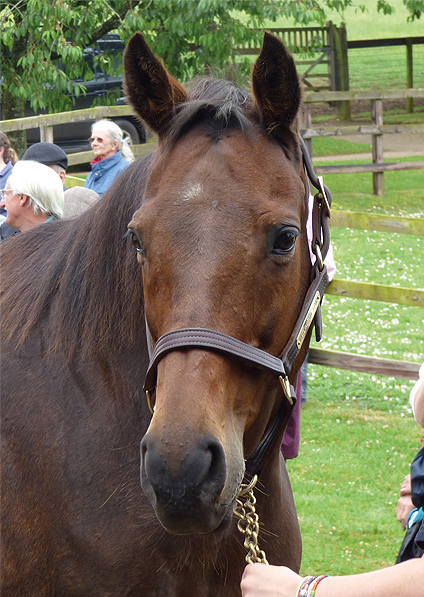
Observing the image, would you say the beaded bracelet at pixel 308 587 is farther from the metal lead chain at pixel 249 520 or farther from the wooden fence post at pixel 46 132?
the wooden fence post at pixel 46 132

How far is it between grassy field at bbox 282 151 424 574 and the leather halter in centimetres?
253

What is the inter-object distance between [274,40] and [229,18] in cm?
832

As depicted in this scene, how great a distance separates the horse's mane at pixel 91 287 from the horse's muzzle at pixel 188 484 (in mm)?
627

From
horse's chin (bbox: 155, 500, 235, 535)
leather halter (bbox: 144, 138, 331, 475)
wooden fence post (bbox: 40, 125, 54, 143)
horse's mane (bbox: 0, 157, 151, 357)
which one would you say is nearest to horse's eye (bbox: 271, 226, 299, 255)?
leather halter (bbox: 144, 138, 331, 475)

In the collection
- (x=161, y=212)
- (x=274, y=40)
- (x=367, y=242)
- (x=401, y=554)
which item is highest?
(x=274, y=40)

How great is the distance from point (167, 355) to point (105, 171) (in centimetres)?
493

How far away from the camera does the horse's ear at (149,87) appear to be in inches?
82.2

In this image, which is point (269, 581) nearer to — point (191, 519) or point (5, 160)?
point (191, 519)

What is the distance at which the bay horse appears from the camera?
1715 millimetres

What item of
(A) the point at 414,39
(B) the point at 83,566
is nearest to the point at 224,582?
(B) the point at 83,566

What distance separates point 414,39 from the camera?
75.8ft

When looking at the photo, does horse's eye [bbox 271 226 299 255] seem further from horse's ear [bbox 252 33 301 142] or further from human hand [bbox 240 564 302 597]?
human hand [bbox 240 564 302 597]

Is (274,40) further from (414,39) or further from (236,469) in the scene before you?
(414,39)

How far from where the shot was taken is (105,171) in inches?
253
